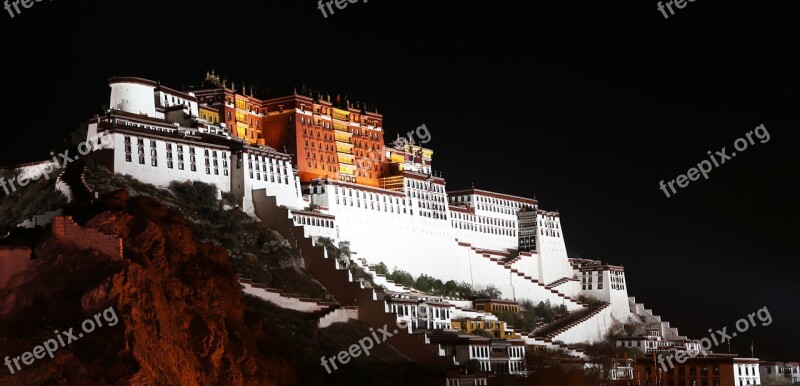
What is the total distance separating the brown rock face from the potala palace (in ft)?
40.8

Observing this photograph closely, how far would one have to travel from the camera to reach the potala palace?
70.1 meters

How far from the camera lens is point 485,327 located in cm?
7775

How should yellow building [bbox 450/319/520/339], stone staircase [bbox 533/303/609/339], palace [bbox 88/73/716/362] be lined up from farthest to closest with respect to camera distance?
1. stone staircase [bbox 533/303/609/339]
2. yellow building [bbox 450/319/520/339]
3. palace [bbox 88/73/716/362]

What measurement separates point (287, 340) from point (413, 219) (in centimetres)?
2990

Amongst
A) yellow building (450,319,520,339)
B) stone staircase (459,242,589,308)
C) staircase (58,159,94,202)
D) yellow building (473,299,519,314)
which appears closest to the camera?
staircase (58,159,94,202)

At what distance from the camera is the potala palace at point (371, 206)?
7012 centimetres

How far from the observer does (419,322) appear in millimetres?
71438

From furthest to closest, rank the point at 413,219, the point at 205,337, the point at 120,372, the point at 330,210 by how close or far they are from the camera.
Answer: the point at 413,219, the point at 330,210, the point at 205,337, the point at 120,372

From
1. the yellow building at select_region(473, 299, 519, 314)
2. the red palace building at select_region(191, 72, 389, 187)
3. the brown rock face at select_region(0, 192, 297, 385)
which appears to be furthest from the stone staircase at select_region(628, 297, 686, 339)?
the brown rock face at select_region(0, 192, 297, 385)

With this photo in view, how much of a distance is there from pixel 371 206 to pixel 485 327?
10709 millimetres

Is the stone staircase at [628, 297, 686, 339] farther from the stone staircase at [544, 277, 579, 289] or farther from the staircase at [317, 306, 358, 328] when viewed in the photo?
the staircase at [317, 306, 358, 328]

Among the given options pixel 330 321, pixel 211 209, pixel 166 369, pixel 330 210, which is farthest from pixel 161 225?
pixel 330 210

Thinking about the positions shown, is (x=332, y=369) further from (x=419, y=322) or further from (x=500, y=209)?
(x=500, y=209)

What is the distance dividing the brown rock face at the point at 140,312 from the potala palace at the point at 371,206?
12435mm
